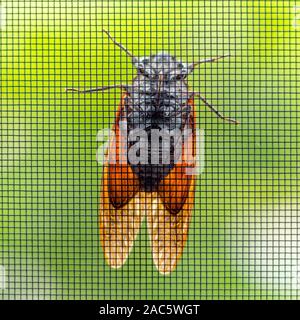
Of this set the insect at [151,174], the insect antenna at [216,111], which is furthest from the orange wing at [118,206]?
the insect antenna at [216,111]

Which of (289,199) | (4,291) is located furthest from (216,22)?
(4,291)

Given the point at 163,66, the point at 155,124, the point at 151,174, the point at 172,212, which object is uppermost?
the point at 163,66

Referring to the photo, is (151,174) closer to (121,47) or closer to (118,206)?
(118,206)

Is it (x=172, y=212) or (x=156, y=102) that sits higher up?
(x=156, y=102)

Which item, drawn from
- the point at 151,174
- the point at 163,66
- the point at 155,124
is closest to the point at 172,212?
the point at 151,174

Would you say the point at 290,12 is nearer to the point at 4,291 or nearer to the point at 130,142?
the point at 130,142

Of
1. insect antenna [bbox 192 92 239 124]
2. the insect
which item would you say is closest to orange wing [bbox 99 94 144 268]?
the insect
